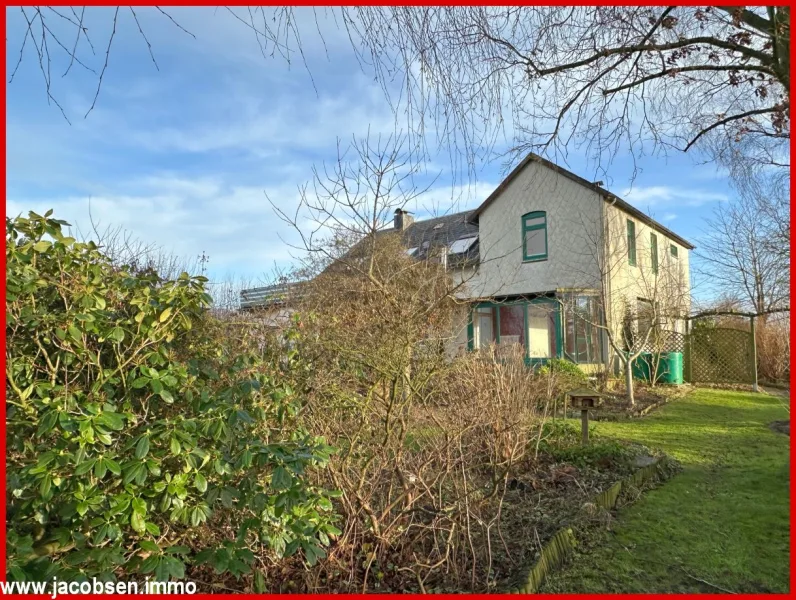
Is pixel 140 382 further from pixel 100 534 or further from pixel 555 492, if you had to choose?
pixel 555 492

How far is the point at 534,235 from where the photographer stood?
650 inches

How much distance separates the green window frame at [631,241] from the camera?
53.6ft

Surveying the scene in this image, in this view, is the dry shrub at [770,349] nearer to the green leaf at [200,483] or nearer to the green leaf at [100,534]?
the green leaf at [200,483]

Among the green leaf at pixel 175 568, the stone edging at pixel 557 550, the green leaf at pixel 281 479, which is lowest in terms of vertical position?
the stone edging at pixel 557 550

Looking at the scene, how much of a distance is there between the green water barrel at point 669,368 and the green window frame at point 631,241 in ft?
10.4

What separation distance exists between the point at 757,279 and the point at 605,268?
895cm

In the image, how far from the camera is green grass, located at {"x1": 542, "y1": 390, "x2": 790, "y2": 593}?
3.38m

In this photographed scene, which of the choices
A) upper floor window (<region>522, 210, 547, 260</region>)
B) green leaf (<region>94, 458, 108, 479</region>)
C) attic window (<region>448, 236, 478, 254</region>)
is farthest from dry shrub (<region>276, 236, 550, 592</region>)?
attic window (<region>448, 236, 478, 254</region>)

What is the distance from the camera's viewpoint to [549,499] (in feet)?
15.4

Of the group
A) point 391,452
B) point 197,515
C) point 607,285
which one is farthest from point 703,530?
point 607,285

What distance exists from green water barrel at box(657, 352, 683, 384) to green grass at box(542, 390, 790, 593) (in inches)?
282

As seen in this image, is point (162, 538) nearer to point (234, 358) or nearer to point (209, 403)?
point (209, 403)

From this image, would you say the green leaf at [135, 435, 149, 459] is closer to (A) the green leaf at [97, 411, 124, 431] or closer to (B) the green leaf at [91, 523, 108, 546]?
(A) the green leaf at [97, 411, 124, 431]

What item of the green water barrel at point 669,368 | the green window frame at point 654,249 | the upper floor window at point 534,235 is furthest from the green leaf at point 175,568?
the green window frame at point 654,249
